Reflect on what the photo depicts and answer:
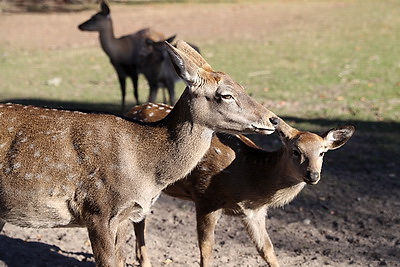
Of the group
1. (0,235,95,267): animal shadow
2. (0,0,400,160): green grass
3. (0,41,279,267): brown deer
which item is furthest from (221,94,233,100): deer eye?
(0,0,400,160): green grass

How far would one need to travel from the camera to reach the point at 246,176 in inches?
219

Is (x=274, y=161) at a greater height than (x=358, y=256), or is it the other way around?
(x=274, y=161)

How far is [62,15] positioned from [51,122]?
66.0ft

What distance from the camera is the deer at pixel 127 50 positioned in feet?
40.8

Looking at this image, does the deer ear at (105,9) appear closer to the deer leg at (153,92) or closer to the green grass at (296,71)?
the green grass at (296,71)

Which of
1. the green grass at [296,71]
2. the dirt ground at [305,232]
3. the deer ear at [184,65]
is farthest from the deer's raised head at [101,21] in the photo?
the deer ear at [184,65]

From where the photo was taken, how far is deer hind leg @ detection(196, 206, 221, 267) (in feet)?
18.1

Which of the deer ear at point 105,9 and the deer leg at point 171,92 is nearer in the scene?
the deer leg at point 171,92

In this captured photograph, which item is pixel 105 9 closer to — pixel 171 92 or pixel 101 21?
pixel 101 21

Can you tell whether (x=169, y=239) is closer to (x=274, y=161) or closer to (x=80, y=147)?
(x=274, y=161)

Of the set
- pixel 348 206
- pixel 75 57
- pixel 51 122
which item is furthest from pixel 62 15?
pixel 51 122

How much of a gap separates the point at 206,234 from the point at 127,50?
303 inches

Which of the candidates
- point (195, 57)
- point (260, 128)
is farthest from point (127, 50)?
point (260, 128)

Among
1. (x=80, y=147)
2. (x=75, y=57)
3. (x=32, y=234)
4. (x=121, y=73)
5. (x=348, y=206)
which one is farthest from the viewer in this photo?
(x=75, y=57)
